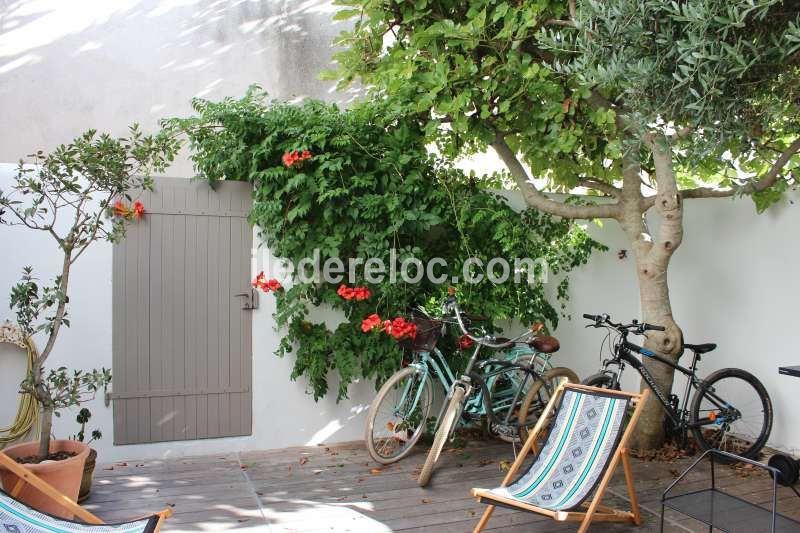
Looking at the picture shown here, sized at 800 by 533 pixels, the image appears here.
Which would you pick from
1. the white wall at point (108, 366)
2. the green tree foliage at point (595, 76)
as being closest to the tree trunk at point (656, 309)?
the green tree foliage at point (595, 76)

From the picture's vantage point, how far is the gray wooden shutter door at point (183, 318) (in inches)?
191

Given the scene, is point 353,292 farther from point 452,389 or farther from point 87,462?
point 87,462

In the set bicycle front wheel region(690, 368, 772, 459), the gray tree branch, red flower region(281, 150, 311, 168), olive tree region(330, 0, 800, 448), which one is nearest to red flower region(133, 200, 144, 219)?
red flower region(281, 150, 311, 168)

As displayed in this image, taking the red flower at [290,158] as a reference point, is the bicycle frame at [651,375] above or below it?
below

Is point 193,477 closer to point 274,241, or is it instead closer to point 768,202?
Answer: point 274,241

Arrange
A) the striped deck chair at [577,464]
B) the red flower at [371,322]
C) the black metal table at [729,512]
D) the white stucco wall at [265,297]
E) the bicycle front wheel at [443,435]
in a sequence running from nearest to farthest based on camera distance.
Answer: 1. the black metal table at [729,512]
2. the striped deck chair at [577,464]
3. the bicycle front wheel at [443,435]
4. the white stucco wall at [265,297]
5. the red flower at [371,322]

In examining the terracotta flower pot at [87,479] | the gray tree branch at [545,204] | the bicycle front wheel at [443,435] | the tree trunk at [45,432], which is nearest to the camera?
the tree trunk at [45,432]

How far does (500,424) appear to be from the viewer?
5.03m

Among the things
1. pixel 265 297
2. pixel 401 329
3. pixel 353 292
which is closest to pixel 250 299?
pixel 265 297

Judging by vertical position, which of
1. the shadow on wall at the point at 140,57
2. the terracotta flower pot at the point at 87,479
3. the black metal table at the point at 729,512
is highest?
the shadow on wall at the point at 140,57

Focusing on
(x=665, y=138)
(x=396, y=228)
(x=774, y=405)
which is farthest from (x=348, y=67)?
(x=774, y=405)

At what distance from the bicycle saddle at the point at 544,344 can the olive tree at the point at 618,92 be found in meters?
0.77

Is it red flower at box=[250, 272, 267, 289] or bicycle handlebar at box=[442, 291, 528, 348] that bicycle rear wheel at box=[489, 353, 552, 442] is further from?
red flower at box=[250, 272, 267, 289]

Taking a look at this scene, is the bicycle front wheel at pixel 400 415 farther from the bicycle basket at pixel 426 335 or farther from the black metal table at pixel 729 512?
the black metal table at pixel 729 512
